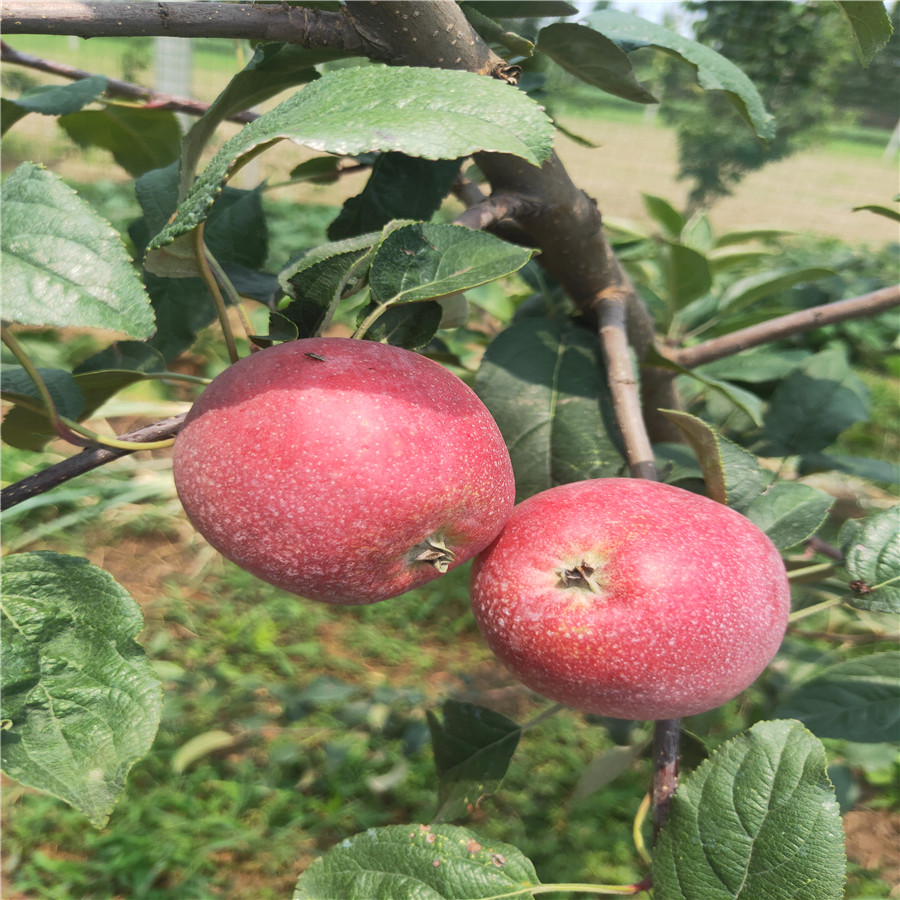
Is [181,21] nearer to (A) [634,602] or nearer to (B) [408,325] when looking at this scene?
(B) [408,325]

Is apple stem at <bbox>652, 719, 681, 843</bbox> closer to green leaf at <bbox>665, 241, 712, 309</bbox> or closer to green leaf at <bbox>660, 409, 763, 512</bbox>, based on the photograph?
green leaf at <bbox>660, 409, 763, 512</bbox>

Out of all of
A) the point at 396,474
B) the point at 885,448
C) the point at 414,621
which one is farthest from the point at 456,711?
the point at 885,448

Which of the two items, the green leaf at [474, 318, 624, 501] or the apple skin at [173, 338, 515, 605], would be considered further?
the green leaf at [474, 318, 624, 501]

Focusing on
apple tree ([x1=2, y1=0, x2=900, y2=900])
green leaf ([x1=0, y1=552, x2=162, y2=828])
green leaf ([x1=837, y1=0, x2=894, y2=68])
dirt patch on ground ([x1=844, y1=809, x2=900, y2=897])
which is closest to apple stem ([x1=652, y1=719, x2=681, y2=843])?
apple tree ([x1=2, y1=0, x2=900, y2=900])

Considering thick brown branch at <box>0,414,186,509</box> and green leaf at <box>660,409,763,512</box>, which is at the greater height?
green leaf at <box>660,409,763,512</box>

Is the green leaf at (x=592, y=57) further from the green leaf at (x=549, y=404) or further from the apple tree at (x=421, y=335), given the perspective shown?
the green leaf at (x=549, y=404)

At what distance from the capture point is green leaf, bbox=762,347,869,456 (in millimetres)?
928

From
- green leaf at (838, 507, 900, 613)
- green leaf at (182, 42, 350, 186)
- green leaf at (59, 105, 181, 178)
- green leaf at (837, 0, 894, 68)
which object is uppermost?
green leaf at (837, 0, 894, 68)

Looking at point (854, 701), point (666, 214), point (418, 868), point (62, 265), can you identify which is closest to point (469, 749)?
point (418, 868)

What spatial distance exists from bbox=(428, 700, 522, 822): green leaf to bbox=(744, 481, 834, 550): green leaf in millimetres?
277

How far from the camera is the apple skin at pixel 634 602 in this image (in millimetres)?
452

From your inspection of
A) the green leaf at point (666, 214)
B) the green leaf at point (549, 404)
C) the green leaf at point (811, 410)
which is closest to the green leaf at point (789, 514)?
the green leaf at point (549, 404)

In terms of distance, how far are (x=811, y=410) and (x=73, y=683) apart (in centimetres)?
87

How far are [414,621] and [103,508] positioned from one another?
848 mm
